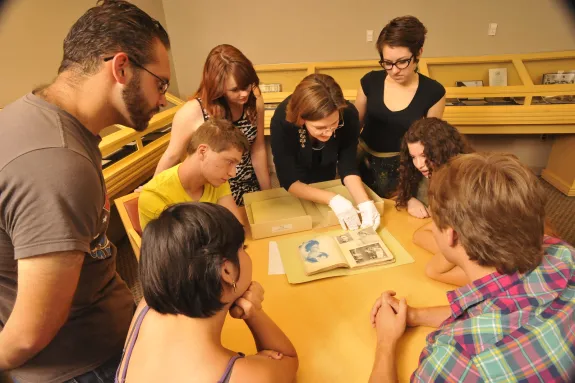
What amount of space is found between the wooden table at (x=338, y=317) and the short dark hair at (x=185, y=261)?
347 mm

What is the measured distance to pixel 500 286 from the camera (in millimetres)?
786

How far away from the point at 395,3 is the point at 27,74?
310 cm

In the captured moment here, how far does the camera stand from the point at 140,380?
28.9 inches

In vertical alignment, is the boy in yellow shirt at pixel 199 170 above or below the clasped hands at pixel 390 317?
above

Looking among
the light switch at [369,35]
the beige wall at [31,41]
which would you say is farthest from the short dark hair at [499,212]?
the light switch at [369,35]

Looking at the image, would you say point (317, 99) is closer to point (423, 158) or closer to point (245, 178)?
point (423, 158)

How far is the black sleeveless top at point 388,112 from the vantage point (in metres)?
1.79

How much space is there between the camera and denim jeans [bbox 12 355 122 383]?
908 millimetres

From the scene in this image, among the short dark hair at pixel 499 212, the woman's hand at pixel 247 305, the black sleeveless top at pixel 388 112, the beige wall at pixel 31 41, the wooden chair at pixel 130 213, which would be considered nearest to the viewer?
the short dark hair at pixel 499 212

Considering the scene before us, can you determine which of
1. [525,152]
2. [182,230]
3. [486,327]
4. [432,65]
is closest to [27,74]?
[182,230]

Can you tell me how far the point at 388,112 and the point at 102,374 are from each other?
170cm

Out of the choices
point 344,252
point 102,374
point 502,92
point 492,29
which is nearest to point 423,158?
point 344,252

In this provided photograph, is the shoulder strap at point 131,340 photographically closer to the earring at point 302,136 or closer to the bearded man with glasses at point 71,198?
the bearded man with glasses at point 71,198

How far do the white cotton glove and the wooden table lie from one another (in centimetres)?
19
